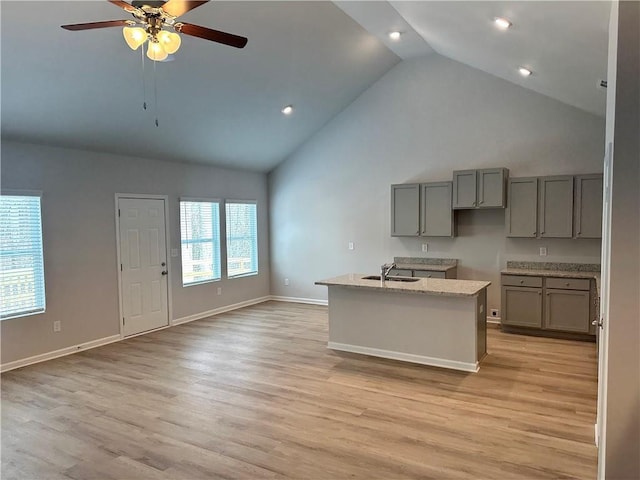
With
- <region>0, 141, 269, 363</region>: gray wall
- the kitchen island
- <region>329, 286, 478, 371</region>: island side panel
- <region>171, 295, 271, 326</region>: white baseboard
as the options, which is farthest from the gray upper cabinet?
<region>0, 141, 269, 363</region>: gray wall

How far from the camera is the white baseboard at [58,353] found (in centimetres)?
484

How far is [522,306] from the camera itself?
5762mm

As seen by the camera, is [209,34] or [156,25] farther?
[209,34]

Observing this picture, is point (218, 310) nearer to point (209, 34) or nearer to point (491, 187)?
point (491, 187)

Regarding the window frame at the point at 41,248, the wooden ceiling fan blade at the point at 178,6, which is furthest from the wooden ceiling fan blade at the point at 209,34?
the window frame at the point at 41,248

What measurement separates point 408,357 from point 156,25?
A: 3.87m

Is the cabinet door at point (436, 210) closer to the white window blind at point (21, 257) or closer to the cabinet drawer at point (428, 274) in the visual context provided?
the cabinet drawer at point (428, 274)

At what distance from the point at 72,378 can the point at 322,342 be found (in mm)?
2786

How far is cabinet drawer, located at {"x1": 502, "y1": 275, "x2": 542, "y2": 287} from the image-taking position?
5.67 m

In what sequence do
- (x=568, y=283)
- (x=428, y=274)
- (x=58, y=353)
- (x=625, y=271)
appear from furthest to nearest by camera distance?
(x=428, y=274) → (x=568, y=283) → (x=58, y=353) → (x=625, y=271)

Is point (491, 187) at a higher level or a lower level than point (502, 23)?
lower

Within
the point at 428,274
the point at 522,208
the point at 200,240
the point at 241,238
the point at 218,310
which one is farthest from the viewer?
the point at 241,238

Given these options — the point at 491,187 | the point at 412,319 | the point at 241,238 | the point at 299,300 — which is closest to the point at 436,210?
the point at 491,187

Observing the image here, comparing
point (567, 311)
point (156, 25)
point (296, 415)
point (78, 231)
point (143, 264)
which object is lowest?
point (296, 415)
